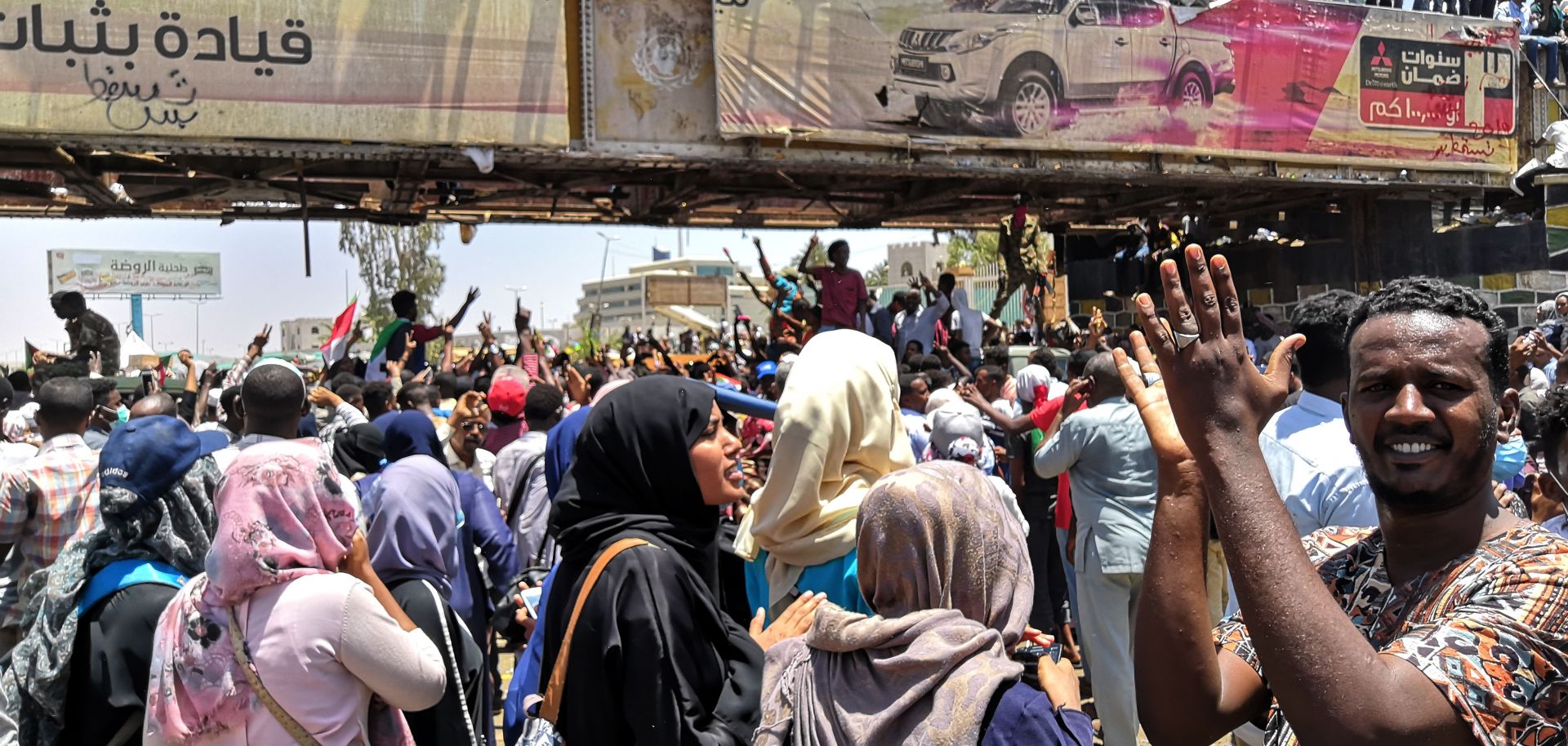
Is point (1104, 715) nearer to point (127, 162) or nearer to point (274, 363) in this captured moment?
point (274, 363)

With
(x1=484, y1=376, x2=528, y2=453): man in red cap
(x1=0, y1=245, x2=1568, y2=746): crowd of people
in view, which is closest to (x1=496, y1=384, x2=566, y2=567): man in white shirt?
(x1=0, y1=245, x2=1568, y2=746): crowd of people

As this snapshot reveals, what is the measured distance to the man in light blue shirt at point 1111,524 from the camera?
5469mm

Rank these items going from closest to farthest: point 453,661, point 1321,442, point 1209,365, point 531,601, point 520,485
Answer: point 1209,365, point 531,601, point 1321,442, point 453,661, point 520,485

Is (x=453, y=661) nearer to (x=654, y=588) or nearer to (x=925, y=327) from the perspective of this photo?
(x=654, y=588)

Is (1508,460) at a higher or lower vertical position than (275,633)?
higher

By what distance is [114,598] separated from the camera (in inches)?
134

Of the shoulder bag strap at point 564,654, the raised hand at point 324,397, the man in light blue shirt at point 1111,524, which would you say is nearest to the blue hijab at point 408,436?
the raised hand at point 324,397

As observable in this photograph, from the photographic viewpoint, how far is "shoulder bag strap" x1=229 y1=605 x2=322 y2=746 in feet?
9.21

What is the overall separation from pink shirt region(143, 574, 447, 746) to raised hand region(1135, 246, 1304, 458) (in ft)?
6.44

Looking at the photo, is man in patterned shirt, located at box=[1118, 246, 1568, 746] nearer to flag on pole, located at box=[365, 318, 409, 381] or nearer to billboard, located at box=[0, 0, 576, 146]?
billboard, located at box=[0, 0, 576, 146]

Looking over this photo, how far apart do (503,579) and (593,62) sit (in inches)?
250

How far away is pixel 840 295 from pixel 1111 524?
280 inches

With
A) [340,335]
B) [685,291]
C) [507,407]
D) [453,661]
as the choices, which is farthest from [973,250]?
[453,661]

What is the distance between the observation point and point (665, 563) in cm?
280
